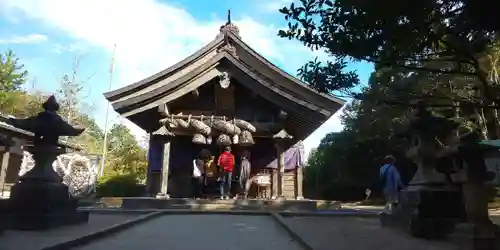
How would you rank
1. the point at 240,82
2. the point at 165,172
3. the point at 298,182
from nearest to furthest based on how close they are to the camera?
the point at 165,172
the point at 240,82
the point at 298,182

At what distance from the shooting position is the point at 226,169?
41.6ft

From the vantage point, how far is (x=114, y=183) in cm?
2002

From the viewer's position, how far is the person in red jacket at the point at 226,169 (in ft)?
41.5

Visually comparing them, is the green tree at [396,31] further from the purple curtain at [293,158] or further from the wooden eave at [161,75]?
the purple curtain at [293,158]

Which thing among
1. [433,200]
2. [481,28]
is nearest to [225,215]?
[433,200]

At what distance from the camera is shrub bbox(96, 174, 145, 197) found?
64.5ft

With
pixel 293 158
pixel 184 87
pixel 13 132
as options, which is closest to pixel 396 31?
pixel 184 87

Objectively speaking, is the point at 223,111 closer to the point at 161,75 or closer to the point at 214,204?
the point at 161,75

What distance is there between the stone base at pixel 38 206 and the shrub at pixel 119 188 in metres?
12.8

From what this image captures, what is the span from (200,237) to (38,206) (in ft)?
9.09

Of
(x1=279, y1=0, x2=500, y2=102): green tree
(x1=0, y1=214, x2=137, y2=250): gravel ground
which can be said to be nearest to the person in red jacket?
(x1=0, y1=214, x2=137, y2=250): gravel ground

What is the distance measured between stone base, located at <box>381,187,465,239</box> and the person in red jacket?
6871 mm

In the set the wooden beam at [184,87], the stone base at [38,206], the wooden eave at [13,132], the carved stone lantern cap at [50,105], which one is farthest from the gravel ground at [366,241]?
the wooden eave at [13,132]

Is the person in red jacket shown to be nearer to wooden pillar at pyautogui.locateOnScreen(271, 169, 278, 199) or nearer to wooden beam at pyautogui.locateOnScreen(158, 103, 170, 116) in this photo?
wooden pillar at pyautogui.locateOnScreen(271, 169, 278, 199)
